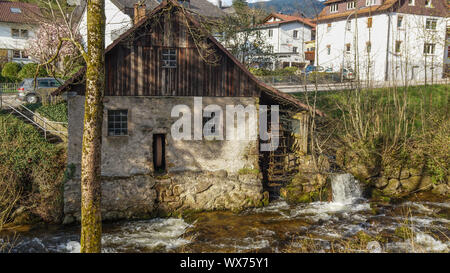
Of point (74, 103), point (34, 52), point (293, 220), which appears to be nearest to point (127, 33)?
point (74, 103)

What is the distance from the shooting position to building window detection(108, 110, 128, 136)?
14.9m

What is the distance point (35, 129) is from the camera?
59.6ft

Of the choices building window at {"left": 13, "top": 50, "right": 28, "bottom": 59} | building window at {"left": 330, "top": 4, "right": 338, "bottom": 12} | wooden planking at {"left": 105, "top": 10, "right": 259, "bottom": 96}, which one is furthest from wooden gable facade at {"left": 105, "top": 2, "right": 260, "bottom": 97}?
building window at {"left": 13, "top": 50, "right": 28, "bottom": 59}

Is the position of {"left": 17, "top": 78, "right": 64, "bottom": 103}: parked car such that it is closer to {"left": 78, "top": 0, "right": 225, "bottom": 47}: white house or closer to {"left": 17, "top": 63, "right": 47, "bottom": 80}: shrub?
{"left": 78, "top": 0, "right": 225, "bottom": 47}: white house

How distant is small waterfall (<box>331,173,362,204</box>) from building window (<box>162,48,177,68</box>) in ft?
29.2

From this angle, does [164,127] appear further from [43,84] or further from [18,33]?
[18,33]

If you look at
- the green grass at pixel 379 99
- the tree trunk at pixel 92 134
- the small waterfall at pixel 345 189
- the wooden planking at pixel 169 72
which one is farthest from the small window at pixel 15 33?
the tree trunk at pixel 92 134

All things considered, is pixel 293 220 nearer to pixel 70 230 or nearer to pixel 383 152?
pixel 383 152

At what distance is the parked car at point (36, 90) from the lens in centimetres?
2275

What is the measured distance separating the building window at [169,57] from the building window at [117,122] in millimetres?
2492

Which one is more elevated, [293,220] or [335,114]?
[335,114]

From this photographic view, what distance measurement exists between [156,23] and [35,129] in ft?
27.2

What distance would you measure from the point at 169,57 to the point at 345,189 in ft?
32.5

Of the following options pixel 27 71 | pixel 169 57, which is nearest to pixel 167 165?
pixel 169 57
